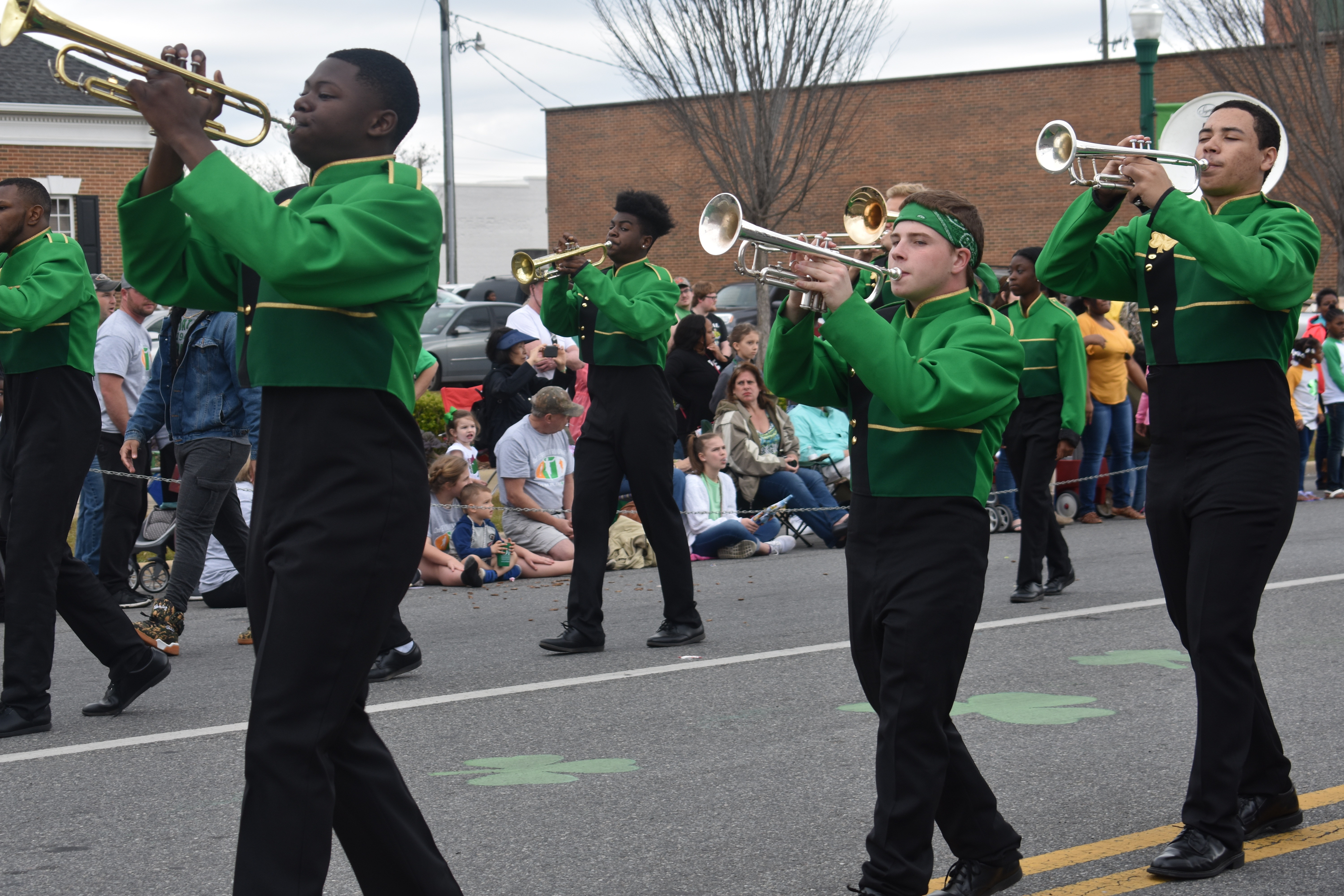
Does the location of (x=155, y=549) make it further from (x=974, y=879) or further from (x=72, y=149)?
(x=72, y=149)

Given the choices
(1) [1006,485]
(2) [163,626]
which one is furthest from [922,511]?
(1) [1006,485]

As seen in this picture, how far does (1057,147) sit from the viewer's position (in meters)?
4.77

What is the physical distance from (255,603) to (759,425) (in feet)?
31.3

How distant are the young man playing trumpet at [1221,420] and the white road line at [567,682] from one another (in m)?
1.71

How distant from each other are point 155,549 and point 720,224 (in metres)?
6.82

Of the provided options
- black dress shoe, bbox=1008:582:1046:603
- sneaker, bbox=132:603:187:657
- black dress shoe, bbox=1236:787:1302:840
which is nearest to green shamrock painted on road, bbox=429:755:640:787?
black dress shoe, bbox=1236:787:1302:840

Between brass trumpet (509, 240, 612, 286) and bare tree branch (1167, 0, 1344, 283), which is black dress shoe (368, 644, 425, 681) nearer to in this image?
brass trumpet (509, 240, 612, 286)

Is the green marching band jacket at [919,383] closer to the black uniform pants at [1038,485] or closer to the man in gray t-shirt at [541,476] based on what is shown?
the black uniform pants at [1038,485]

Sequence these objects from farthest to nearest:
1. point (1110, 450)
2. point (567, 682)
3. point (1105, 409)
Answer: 1. point (1110, 450)
2. point (1105, 409)
3. point (567, 682)

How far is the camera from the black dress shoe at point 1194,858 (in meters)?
4.13

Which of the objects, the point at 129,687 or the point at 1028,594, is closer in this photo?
the point at 129,687

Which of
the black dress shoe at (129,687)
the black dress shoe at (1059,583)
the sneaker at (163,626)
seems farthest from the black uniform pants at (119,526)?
the black dress shoe at (1059,583)

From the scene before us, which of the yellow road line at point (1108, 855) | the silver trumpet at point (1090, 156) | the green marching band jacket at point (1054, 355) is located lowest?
the yellow road line at point (1108, 855)

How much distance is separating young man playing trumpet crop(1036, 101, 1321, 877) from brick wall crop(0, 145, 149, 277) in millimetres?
28776
